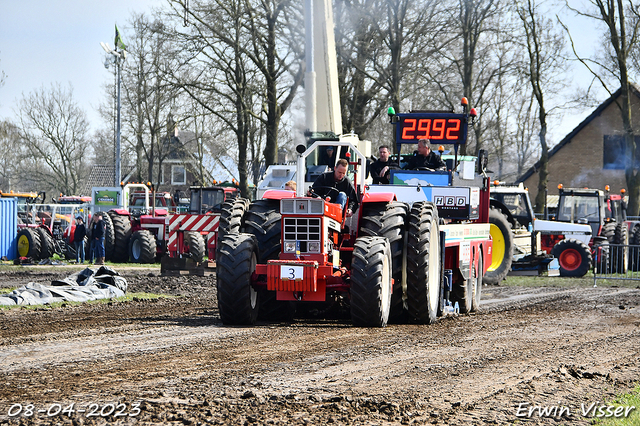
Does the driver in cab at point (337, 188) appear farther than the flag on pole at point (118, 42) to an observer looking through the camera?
No

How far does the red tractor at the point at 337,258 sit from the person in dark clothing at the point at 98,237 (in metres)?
14.5

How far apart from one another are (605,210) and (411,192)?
1475 centimetres

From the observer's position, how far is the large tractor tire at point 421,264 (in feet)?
34.2

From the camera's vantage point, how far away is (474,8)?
3625cm

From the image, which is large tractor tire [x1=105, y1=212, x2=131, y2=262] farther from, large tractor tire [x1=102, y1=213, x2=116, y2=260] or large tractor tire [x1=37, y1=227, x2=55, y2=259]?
large tractor tire [x1=37, y1=227, x2=55, y2=259]

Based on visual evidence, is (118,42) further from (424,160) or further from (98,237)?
(424,160)

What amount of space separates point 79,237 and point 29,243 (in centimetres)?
198

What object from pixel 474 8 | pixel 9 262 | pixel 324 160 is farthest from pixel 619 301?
pixel 474 8

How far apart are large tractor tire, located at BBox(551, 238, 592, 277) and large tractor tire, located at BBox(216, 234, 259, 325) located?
14.9m

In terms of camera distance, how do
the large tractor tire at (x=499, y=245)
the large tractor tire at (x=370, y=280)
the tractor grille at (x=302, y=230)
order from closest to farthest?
the large tractor tire at (x=370, y=280) < the tractor grille at (x=302, y=230) < the large tractor tire at (x=499, y=245)

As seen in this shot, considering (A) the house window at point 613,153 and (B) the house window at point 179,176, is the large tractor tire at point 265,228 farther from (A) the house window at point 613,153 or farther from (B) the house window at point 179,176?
(B) the house window at point 179,176

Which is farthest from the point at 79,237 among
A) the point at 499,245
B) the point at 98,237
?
the point at 499,245

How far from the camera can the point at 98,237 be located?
25.2m

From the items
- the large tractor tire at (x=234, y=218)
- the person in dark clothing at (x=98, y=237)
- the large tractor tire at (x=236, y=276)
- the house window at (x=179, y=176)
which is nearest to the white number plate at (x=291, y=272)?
the large tractor tire at (x=236, y=276)
